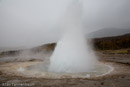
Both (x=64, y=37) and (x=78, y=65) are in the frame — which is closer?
(x=78, y=65)

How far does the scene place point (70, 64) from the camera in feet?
53.2

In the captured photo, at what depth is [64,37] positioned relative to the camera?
765 inches

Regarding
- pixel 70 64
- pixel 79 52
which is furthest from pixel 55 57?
pixel 79 52

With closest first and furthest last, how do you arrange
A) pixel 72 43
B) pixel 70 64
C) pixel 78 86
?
pixel 78 86
pixel 70 64
pixel 72 43

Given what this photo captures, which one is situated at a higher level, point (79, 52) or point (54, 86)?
point (79, 52)

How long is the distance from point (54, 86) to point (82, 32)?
49.4 ft

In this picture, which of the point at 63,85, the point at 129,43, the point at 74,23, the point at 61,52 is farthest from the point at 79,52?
the point at 129,43

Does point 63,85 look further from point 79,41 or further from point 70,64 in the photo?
point 79,41

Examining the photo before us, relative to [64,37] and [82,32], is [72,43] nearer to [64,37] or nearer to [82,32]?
[64,37]

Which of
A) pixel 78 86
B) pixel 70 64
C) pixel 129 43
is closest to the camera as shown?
pixel 78 86

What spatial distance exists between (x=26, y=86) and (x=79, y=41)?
14.0 metres

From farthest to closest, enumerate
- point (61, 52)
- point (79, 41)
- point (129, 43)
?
point (129, 43) < point (79, 41) < point (61, 52)

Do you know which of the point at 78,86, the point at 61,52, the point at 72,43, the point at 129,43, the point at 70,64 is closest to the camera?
the point at 78,86

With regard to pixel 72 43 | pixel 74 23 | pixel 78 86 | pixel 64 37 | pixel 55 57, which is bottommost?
pixel 78 86
